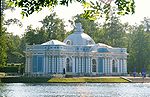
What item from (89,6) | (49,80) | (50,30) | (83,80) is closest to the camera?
(89,6)

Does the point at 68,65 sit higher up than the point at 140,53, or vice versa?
the point at 140,53

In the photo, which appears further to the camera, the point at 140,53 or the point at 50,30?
the point at 50,30

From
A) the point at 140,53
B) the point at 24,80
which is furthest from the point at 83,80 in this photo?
the point at 140,53

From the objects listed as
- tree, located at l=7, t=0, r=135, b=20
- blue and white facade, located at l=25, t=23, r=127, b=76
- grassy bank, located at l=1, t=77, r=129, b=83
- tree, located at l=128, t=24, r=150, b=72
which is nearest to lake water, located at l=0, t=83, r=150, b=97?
grassy bank, located at l=1, t=77, r=129, b=83

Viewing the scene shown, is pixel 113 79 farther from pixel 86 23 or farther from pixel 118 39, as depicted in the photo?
pixel 86 23

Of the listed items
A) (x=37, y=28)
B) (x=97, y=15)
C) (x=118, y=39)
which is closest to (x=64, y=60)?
(x=37, y=28)

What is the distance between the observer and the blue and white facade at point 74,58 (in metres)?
65.1

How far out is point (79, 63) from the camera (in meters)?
67.4

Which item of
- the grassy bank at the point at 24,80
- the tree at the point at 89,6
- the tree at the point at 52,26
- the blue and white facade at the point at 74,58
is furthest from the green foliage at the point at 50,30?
the tree at the point at 89,6

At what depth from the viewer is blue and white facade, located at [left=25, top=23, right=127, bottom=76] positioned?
65125 mm

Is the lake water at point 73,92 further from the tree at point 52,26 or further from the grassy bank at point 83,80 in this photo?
the tree at point 52,26

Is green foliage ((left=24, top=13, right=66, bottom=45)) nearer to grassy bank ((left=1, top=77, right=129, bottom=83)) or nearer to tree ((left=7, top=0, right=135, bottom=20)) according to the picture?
grassy bank ((left=1, top=77, right=129, bottom=83))

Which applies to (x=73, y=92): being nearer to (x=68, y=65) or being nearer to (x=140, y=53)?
(x=68, y=65)

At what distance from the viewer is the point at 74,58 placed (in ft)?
222
